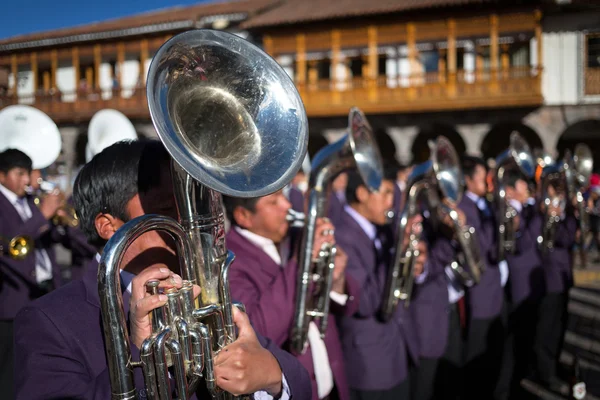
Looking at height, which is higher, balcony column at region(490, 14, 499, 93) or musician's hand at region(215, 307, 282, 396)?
balcony column at region(490, 14, 499, 93)

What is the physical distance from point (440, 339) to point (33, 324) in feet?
10.3

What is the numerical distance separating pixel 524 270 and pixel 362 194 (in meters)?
2.67

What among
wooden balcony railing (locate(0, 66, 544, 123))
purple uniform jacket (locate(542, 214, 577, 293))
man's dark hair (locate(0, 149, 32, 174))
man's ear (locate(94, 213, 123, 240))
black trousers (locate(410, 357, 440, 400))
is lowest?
black trousers (locate(410, 357, 440, 400))

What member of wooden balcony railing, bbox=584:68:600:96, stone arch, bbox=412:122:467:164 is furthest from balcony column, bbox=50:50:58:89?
wooden balcony railing, bbox=584:68:600:96

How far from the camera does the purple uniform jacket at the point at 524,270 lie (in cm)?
555

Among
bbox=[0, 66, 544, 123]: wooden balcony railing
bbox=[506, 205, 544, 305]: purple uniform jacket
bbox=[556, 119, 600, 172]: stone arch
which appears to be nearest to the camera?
bbox=[506, 205, 544, 305]: purple uniform jacket

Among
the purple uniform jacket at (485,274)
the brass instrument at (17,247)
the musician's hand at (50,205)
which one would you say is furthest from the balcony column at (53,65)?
the purple uniform jacket at (485,274)

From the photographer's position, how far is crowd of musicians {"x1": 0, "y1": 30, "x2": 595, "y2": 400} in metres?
1.44

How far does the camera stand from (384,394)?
10.7 feet

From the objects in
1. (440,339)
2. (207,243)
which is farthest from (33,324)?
(440,339)

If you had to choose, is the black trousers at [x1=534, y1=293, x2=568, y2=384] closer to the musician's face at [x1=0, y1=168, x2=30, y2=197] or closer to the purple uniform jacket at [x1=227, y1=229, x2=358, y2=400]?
the purple uniform jacket at [x1=227, y1=229, x2=358, y2=400]

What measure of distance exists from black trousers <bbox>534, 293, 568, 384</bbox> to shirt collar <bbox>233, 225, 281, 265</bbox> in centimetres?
376

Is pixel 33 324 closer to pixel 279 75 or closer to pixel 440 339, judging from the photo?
pixel 279 75

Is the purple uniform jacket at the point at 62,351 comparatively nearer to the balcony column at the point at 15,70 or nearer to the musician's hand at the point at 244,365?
the musician's hand at the point at 244,365
